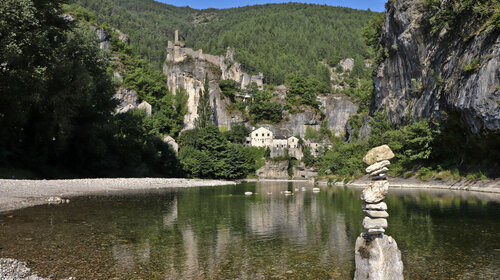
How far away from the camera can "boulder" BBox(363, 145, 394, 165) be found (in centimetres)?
804

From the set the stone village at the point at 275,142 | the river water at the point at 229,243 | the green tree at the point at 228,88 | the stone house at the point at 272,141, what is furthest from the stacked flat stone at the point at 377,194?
the green tree at the point at 228,88

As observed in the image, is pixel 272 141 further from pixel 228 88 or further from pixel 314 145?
pixel 228 88

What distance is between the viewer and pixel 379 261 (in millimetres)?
7148

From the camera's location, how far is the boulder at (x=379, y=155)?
26.4ft

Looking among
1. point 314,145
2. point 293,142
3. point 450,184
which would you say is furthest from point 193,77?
point 450,184

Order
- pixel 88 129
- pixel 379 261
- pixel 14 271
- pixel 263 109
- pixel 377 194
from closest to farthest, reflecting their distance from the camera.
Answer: pixel 379 261 → pixel 14 271 → pixel 377 194 → pixel 88 129 → pixel 263 109

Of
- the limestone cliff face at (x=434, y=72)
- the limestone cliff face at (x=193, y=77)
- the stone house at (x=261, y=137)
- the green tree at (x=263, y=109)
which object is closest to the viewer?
the limestone cliff face at (x=434, y=72)

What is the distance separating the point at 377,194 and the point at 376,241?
102cm

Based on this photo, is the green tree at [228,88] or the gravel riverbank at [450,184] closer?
the gravel riverbank at [450,184]

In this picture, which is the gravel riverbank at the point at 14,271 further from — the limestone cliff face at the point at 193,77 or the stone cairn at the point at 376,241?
the limestone cliff face at the point at 193,77

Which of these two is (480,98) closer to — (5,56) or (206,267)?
(206,267)

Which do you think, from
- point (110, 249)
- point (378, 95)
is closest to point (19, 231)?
point (110, 249)

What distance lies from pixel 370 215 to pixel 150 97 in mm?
103404

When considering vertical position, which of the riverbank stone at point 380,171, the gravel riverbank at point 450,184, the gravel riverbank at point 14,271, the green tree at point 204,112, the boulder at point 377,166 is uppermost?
the green tree at point 204,112
